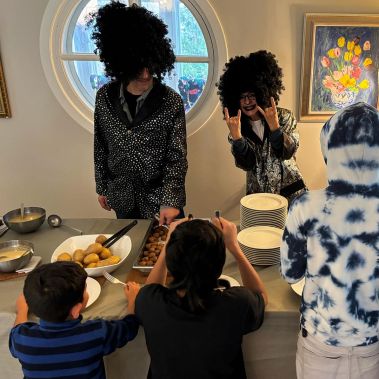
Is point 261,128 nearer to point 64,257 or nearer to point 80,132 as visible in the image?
point 64,257

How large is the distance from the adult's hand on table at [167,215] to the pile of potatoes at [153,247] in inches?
3.3

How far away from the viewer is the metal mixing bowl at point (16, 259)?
1.48 meters

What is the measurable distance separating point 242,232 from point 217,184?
4.72 ft

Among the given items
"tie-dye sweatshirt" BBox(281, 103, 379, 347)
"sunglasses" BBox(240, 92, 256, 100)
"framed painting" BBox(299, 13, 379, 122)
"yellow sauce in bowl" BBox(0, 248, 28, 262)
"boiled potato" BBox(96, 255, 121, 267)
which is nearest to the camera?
"tie-dye sweatshirt" BBox(281, 103, 379, 347)

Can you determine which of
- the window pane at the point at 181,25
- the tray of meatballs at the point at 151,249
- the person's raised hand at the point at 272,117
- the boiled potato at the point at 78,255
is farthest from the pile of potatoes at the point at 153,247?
the window pane at the point at 181,25

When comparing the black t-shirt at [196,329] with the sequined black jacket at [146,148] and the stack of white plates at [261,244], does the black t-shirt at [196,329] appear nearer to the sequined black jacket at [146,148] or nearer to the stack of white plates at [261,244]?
the stack of white plates at [261,244]

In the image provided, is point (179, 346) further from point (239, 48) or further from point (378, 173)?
point (239, 48)

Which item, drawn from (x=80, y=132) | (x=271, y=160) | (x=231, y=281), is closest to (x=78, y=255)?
(x=231, y=281)

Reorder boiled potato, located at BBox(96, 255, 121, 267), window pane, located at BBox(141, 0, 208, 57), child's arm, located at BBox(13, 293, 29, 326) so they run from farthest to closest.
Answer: window pane, located at BBox(141, 0, 208, 57) < boiled potato, located at BBox(96, 255, 121, 267) < child's arm, located at BBox(13, 293, 29, 326)

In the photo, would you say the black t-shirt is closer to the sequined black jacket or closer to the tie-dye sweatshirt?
the tie-dye sweatshirt

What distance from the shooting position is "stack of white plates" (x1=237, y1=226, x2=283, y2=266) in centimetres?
148

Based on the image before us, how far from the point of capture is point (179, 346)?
1.06 m

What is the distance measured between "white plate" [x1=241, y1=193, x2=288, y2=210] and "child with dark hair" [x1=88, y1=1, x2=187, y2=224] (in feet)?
1.19

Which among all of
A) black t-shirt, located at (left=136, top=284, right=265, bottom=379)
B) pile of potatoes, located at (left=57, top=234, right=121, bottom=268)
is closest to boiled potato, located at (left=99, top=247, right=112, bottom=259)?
pile of potatoes, located at (left=57, top=234, right=121, bottom=268)
